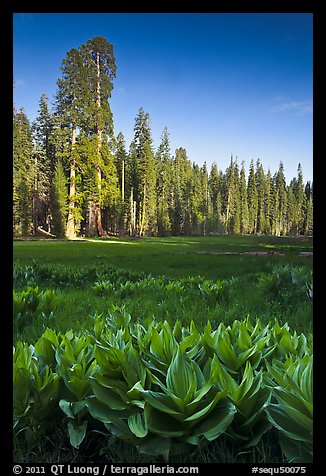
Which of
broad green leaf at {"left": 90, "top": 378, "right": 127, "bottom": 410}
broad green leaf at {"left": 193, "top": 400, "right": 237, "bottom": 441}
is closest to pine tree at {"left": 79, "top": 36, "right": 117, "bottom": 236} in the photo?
broad green leaf at {"left": 90, "top": 378, "right": 127, "bottom": 410}

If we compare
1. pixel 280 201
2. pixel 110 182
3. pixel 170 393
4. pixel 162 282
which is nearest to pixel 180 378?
pixel 170 393

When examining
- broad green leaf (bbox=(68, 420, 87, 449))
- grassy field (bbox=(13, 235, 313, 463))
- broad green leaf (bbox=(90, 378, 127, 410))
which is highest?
grassy field (bbox=(13, 235, 313, 463))

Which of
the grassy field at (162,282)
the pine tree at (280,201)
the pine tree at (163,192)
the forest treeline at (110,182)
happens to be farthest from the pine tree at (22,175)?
the pine tree at (280,201)

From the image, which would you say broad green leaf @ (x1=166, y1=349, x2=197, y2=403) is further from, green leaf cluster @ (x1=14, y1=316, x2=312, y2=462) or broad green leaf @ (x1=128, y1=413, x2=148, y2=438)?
broad green leaf @ (x1=128, y1=413, x2=148, y2=438)

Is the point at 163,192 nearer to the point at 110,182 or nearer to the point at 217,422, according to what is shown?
the point at 110,182

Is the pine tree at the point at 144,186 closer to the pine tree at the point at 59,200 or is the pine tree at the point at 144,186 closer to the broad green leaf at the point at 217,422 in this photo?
the pine tree at the point at 59,200
